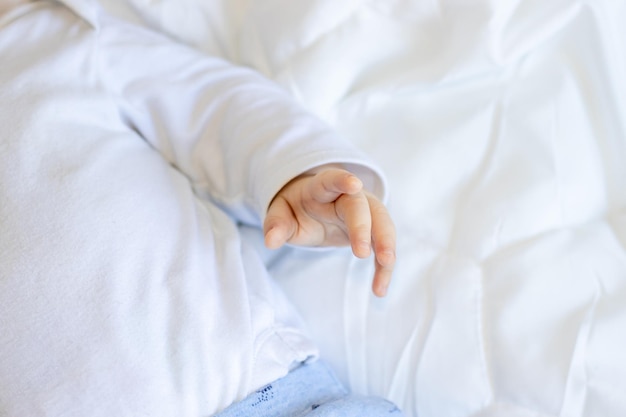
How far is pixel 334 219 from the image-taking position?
2.30 ft

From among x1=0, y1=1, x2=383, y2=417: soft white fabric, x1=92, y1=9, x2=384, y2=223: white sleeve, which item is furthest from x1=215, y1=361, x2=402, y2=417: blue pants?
x1=92, y1=9, x2=384, y2=223: white sleeve

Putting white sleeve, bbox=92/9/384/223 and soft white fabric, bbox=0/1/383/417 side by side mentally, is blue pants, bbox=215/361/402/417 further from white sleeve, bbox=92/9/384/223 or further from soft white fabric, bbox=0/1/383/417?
white sleeve, bbox=92/9/384/223

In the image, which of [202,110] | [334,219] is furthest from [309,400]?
[202,110]

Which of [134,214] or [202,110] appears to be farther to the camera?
[202,110]

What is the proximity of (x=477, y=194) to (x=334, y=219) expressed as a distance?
173 mm

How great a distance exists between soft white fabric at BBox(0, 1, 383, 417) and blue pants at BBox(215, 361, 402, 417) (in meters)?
0.01

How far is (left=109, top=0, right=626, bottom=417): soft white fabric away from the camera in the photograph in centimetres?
70

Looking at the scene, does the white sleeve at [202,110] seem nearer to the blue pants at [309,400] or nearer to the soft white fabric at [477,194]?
the soft white fabric at [477,194]

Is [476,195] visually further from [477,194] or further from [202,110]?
[202,110]

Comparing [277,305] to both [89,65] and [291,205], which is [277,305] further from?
[89,65]

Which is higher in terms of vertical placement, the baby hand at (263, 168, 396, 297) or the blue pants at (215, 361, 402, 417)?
the baby hand at (263, 168, 396, 297)

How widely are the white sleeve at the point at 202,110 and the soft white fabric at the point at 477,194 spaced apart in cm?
6

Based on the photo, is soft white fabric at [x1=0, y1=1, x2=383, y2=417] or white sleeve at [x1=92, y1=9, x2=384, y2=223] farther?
white sleeve at [x1=92, y1=9, x2=384, y2=223]

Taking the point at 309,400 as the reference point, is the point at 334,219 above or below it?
above
